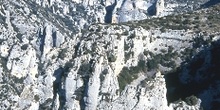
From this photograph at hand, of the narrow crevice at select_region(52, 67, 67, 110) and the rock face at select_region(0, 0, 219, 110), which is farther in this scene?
the narrow crevice at select_region(52, 67, 67, 110)

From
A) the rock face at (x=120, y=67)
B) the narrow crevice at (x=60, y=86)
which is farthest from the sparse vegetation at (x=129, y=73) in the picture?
the narrow crevice at (x=60, y=86)

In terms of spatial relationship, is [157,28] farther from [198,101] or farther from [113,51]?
[198,101]

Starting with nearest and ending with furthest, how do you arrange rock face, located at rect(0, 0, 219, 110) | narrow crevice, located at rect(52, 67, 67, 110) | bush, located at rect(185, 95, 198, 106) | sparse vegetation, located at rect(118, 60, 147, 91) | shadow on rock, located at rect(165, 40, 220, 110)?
bush, located at rect(185, 95, 198, 106)
rock face, located at rect(0, 0, 219, 110)
shadow on rock, located at rect(165, 40, 220, 110)
narrow crevice, located at rect(52, 67, 67, 110)
sparse vegetation, located at rect(118, 60, 147, 91)

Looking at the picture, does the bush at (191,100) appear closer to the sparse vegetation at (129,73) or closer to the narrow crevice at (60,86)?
the sparse vegetation at (129,73)

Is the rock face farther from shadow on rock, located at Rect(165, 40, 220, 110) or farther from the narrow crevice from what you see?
shadow on rock, located at Rect(165, 40, 220, 110)

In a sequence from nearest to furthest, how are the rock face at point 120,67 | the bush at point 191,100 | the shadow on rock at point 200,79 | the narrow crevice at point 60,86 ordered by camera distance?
1. the bush at point 191,100
2. the rock face at point 120,67
3. the shadow on rock at point 200,79
4. the narrow crevice at point 60,86

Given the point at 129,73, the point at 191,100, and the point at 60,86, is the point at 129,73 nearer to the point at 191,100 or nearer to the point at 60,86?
the point at 60,86

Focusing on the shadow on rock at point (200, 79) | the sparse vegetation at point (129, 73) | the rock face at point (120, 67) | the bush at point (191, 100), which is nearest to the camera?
the bush at point (191, 100)

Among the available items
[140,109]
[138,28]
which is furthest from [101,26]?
[140,109]

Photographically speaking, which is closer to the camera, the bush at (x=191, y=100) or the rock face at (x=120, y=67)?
the bush at (x=191, y=100)

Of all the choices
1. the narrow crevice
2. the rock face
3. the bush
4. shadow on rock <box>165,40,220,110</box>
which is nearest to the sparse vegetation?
the rock face

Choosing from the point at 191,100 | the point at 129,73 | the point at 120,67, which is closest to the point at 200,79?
the point at 191,100
